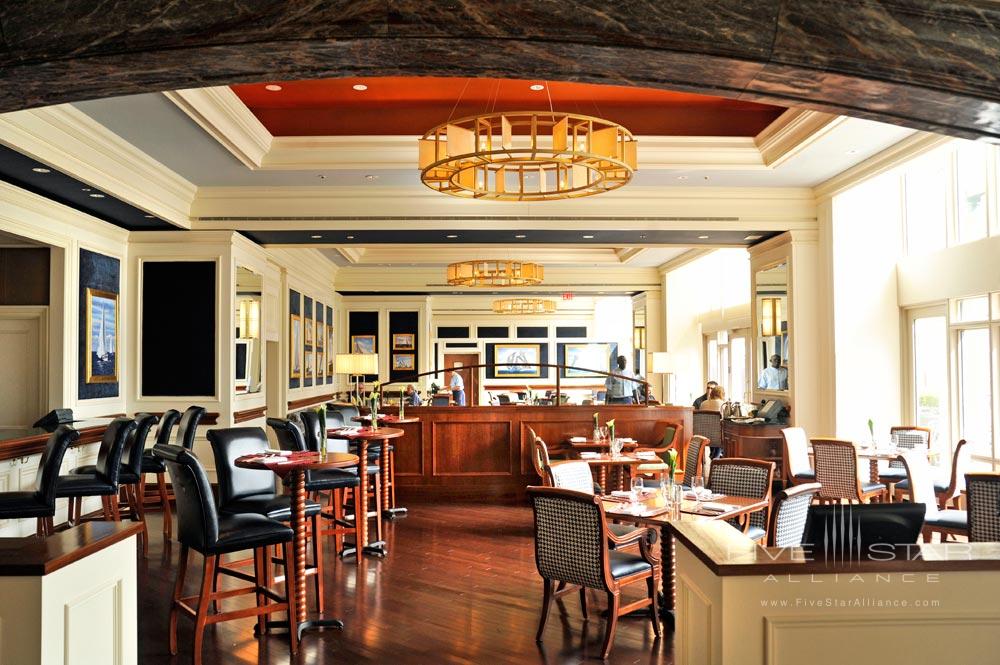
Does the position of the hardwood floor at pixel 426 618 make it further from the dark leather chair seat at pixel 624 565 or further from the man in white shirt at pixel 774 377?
the man in white shirt at pixel 774 377

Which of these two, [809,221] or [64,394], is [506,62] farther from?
[809,221]

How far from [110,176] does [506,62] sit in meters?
5.36

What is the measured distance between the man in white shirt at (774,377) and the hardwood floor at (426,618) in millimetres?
4308

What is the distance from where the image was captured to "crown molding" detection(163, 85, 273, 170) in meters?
6.00

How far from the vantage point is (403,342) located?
1830 centimetres

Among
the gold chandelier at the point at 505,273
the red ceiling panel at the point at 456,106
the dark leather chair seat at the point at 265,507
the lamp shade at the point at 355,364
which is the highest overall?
the red ceiling panel at the point at 456,106

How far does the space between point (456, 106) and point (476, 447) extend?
3.89m

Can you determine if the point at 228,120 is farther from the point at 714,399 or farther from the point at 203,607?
the point at 714,399

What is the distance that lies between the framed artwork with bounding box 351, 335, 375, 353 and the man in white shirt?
32.9ft

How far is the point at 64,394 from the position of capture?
749 cm

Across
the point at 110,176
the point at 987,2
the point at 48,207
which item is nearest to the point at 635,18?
the point at 987,2

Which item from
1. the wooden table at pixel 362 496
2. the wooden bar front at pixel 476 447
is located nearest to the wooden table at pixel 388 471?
the wooden bar front at pixel 476 447

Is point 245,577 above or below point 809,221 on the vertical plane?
below

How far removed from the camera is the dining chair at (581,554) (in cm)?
416
